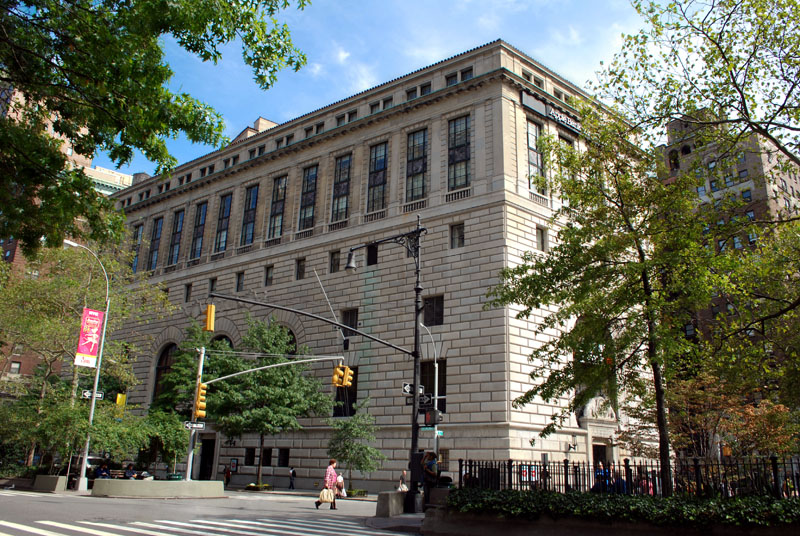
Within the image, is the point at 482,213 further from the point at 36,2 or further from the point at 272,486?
the point at 36,2

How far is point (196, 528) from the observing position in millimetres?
16297

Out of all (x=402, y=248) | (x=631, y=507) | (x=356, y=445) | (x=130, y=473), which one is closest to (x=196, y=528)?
(x=631, y=507)

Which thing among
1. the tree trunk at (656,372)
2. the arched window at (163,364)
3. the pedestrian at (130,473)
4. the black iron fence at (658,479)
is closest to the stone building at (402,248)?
the arched window at (163,364)

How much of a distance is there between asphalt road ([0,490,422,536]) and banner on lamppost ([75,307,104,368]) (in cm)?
882

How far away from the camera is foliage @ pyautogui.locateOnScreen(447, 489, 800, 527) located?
43.0ft

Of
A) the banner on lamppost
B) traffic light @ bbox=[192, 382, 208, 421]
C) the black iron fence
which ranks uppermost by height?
the banner on lamppost

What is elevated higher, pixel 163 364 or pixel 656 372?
pixel 163 364

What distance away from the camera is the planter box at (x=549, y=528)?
43.5 feet

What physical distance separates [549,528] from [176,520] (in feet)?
34.4

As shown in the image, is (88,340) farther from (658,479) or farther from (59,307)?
(658,479)

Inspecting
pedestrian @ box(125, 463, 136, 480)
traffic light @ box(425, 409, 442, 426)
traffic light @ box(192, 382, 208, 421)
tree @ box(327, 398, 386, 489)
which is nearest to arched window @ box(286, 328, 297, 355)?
tree @ box(327, 398, 386, 489)

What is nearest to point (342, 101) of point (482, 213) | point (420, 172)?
point (420, 172)

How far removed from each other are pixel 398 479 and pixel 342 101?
26.7 metres

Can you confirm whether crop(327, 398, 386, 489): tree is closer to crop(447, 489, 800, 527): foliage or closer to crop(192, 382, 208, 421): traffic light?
crop(192, 382, 208, 421): traffic light
